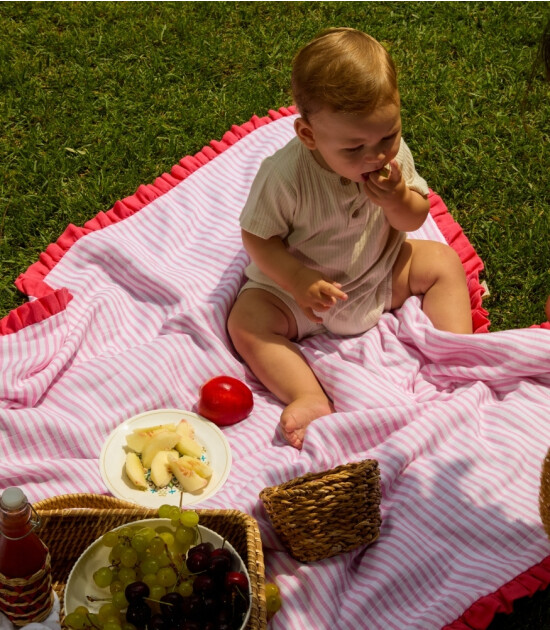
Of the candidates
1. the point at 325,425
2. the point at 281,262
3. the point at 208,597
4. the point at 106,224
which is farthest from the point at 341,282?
the point at 208,597

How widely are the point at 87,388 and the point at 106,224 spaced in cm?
75

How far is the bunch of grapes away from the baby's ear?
39.1 inches

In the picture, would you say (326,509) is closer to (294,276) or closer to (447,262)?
(294,276)

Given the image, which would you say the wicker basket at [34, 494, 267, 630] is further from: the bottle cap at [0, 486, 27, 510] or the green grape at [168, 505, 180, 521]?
the bottle cap at [0, 486, 27, 510]

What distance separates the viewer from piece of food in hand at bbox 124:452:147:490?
2.22 metres

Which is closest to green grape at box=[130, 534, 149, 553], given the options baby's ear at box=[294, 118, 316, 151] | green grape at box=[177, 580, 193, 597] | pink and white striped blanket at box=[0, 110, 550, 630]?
green grape at box=[177, 580, 193, 597]

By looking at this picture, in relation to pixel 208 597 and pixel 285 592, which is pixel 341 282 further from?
pixel 208 597

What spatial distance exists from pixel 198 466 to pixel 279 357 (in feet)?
1.38

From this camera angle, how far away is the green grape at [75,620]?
5.65 ft

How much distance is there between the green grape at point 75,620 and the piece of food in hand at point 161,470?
0.53m

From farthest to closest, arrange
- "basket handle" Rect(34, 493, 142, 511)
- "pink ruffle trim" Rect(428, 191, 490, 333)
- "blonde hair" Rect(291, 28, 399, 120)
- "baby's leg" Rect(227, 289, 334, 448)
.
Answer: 1. "pink ruffle trim" Rect(428, 191, 490, 333)
2. "baby's leg" Rect(227, 289, 334, 448)
3. "blonde hair" Rect(291, 28, 399, 120)
4. "basket handle" Rect(34, 493, 142, 511)

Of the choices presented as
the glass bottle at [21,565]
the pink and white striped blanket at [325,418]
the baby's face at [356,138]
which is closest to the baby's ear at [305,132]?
the baby's face at [356,138]

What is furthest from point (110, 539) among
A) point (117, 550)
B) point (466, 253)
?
point (466, 253)

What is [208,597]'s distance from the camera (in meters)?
1.76
